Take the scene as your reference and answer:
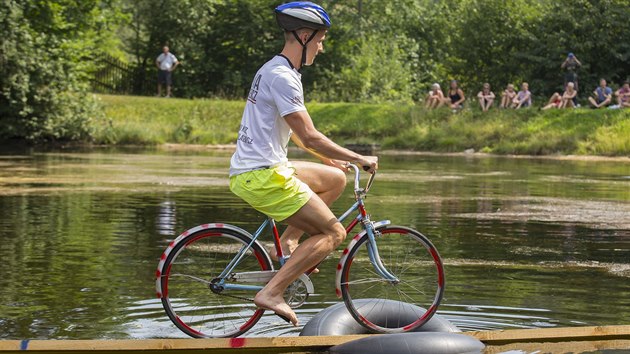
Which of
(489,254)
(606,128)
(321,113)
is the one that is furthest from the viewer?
(321,113)

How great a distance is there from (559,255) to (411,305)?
5206 mm

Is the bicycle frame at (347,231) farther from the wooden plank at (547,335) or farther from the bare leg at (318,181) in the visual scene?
the wooden plank at (547,335)

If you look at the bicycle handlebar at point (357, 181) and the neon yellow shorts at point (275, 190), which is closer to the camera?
the neon yellow shorts at point (275, 190)

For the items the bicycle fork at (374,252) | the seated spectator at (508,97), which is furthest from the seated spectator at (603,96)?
the bicycle fork at (374,252)

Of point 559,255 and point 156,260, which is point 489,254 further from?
point 156,260

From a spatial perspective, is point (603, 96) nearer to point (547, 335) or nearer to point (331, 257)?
point (331, 257)

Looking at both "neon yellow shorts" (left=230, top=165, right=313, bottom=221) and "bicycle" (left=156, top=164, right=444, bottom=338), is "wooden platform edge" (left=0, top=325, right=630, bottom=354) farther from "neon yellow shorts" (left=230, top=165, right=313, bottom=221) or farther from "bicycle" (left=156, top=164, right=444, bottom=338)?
"neon yellow shorts" (left=230, top=165, right=313, bottom=221)

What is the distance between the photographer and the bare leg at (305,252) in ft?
25.1

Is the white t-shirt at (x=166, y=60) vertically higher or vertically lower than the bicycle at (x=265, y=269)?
higher

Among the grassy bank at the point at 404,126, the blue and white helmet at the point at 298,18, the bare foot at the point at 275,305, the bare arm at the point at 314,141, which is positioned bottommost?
the grassy bank at the point at 404,126

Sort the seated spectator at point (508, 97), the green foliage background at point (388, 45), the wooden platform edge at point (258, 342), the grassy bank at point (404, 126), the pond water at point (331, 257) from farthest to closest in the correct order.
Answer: the green foliage background at point (388, 45)
the seated spectator at point (508, 97)
the grassy bank at point (404, 126)
the pond water at point (331, 257)
the wooden platform edge at point (258, 342)

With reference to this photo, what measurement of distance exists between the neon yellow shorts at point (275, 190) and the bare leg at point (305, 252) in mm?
79

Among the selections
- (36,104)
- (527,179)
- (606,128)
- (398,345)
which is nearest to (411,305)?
(398,345)

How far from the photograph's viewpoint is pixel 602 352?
746 centimetres
